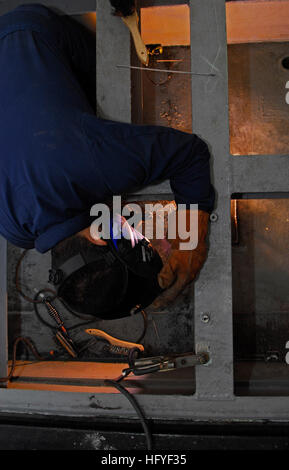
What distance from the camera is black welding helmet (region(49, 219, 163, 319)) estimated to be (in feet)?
3.57

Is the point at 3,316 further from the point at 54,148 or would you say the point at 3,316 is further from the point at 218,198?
the point at 218,198

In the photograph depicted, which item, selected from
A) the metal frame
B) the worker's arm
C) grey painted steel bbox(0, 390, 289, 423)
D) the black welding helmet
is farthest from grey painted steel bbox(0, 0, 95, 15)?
grey painted steel bbox(0, 390, 289, 423)

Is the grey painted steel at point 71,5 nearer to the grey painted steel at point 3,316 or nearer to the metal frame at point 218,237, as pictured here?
the metal frame at point 218,237

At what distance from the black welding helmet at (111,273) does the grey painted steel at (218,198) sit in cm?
24

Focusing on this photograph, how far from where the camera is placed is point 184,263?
1287mm

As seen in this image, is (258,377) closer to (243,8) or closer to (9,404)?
(9,404)

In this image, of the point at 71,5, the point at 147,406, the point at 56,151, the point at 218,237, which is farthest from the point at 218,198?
the point at 71,5

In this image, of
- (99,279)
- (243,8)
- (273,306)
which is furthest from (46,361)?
(243,8)

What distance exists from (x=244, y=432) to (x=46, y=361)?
1.13 metres

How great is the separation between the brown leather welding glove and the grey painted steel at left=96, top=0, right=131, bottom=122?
19.0 inches

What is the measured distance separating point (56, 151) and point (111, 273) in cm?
40

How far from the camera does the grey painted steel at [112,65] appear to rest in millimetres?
1363
